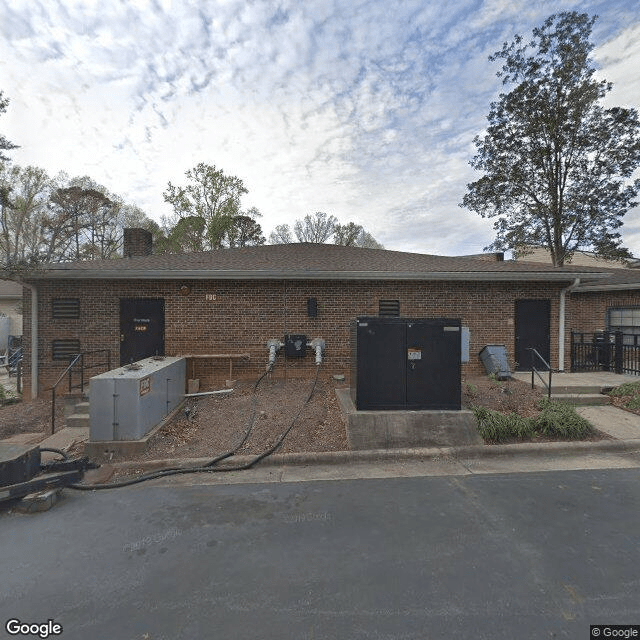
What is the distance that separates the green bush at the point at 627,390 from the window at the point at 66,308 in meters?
12.5

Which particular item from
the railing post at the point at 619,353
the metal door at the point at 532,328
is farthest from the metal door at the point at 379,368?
the railing post at the point at 619,353

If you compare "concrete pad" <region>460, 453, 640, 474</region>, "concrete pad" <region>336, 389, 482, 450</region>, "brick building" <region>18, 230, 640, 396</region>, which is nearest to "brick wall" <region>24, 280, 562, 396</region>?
"brick building" <region>18, 230, 640, 396</region>

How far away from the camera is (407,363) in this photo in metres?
5.43

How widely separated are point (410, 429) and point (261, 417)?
2498mm

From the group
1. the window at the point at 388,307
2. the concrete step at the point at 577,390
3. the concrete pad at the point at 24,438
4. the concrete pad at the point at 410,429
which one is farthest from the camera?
the window at the point at 388,307

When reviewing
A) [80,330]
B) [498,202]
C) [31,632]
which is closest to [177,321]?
[80,330]

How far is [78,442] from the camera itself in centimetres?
551

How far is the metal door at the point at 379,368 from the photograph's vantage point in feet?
17.7

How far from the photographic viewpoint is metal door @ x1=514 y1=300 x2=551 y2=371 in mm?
9641

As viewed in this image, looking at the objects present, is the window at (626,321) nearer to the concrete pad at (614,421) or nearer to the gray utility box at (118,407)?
the concrete pad at (614,421)

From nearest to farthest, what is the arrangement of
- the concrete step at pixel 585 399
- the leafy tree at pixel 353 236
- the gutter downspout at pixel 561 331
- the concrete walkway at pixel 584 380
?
the concrete step at pixel 585 399 < the concrete walkway at pixel 584 380 < the gutter downspout at pixel 561 331 < the leafy tree at pixel 353 236

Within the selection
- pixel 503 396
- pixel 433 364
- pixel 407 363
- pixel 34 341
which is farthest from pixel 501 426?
pixel 34 341

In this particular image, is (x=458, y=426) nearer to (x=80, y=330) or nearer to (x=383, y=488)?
(x=383, y=488)

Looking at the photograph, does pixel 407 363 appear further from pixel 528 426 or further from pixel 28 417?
pixel 28 417
